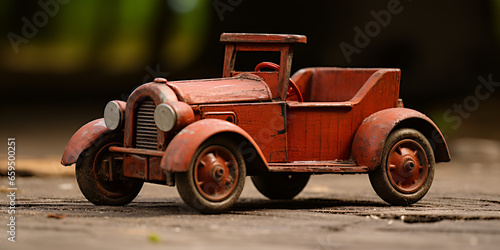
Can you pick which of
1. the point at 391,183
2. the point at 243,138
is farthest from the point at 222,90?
the point at 391,183

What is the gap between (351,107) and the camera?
8.46 meters

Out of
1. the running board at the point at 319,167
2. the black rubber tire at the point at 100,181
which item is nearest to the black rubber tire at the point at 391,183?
the running board at the point at 319,167

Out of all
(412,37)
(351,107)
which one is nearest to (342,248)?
(351,107)

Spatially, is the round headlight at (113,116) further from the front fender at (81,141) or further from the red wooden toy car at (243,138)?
the front fender at (81,141)

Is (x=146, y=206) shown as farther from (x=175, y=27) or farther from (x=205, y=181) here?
(x=175, y=27)

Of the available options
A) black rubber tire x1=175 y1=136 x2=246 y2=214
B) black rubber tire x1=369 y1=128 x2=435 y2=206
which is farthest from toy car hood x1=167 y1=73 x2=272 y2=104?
black rubber tire x1=369 y1=128 x2=435 y2=206

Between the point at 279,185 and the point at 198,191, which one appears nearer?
the point at 198,191

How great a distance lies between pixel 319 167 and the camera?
8125mm

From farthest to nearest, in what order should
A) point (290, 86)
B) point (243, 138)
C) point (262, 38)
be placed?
point (290, 86) → point (262, 38) → point (243, 138)

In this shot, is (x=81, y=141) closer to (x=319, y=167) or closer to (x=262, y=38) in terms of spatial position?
(x=262, y=38)

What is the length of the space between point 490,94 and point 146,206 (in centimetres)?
943

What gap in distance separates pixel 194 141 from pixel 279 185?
2359 millimetres

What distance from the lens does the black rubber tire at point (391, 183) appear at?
834 centimetres

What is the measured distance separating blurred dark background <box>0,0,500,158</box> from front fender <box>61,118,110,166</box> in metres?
4.40
